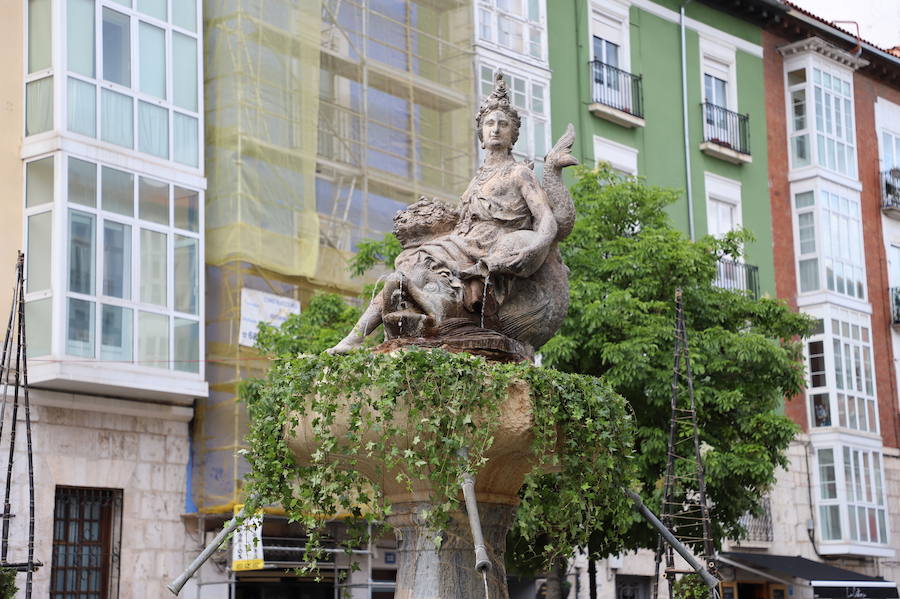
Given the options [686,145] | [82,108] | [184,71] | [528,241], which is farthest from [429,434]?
[686,145]

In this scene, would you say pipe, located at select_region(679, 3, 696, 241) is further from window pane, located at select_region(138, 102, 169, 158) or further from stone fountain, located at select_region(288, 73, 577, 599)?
stone fountain, located at select_region(288, 73, 577, 599)

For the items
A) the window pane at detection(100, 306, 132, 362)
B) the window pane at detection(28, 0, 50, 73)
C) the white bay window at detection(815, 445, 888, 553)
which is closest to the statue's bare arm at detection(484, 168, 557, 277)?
the window pane at detection(100, 306, 132, 362)

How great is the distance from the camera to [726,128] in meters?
29.1

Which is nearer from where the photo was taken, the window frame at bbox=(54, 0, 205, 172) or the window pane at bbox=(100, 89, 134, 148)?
the window frame at bbox=(54, 0, 205, 172)

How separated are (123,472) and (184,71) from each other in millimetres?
5531

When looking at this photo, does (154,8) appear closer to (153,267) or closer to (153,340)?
(153,267)

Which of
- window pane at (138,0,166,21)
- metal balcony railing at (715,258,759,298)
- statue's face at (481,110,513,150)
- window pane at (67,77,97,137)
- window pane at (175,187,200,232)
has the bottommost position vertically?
statue's face at (481,110,513,150)

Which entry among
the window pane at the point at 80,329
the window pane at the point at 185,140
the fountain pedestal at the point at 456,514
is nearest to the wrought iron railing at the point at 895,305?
the window pane at the point at 185,140

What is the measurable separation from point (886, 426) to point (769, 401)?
1458cm

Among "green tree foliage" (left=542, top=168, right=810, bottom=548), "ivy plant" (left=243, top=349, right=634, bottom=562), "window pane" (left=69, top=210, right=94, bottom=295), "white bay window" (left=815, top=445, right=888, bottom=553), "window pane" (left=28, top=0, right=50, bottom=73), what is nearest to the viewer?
"ivy plant" (left=243, top=349, right=634, bottom=562)

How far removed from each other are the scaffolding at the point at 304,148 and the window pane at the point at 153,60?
1.04 meters

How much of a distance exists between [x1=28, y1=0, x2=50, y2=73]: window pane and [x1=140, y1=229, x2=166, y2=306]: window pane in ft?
8.25

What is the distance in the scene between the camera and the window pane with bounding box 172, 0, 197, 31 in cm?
1976

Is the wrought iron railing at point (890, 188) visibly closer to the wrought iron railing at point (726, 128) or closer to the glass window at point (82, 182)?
the wrought iron railing at point (726, 128)
